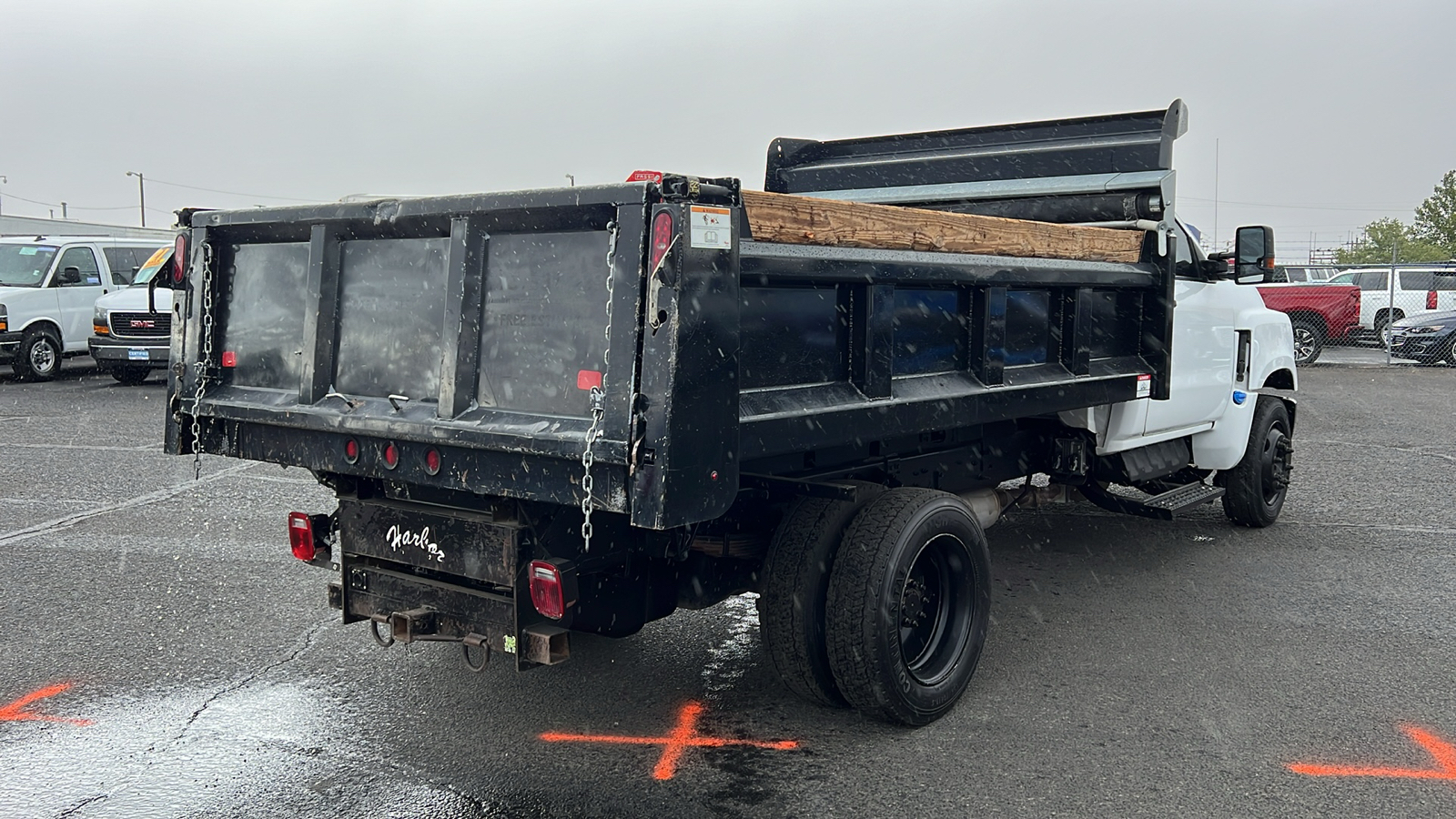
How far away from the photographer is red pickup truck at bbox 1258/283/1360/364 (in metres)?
20.9

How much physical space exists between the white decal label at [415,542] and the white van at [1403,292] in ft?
70.1

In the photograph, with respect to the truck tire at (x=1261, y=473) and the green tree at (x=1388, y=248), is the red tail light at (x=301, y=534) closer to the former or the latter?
the truck tire at (x=1261, y=473)

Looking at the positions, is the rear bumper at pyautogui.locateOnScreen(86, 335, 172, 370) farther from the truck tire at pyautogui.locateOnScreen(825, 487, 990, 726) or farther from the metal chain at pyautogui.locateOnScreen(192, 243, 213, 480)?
the truck tire at pyautogui.locateOnScreen(825, 487, 990, 726)

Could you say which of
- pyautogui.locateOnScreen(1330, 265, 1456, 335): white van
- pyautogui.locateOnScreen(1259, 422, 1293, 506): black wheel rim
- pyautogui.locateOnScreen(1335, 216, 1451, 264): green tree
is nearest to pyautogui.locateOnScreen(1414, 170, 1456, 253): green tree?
pyautogui.locateOnScreen(1335, 216, 1451, 264): green tree

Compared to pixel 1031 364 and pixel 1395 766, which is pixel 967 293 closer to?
pixel 1031 364

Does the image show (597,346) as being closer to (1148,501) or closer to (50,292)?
(1148,501)

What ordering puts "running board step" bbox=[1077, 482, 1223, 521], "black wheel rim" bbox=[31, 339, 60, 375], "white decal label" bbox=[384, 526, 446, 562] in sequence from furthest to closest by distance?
"black wheel rim" bbox=[31, 339, 60, 375] < "running board step" bbox=[1077, 482, 1223, 521] < "white decal label" bbox=[384, 526, 446, 562]

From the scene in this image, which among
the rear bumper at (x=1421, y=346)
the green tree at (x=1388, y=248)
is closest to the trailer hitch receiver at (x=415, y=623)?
the rear bumper at (x=1421, y=346)

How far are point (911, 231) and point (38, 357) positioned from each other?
16.3 m

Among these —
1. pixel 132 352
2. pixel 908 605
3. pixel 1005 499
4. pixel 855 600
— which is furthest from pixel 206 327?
pixel 132 352

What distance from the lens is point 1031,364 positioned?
16.5 ft

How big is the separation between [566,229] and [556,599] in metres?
1.16

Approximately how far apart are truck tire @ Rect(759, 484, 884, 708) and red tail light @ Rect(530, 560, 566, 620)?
85cm

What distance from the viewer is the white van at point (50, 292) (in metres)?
16.3
